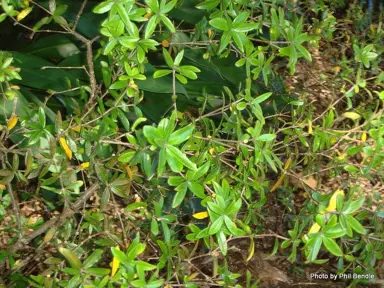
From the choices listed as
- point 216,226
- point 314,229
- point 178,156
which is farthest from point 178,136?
point 314,229

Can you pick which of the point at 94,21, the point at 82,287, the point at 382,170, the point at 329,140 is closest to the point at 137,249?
the point at 82,287

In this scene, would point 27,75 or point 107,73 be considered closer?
point 107,73

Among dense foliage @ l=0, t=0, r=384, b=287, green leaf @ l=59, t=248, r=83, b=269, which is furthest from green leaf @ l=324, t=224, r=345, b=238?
green leaf @ l=59, t=248, r=83, b=269

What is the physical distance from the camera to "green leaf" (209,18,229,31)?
751 millimetres

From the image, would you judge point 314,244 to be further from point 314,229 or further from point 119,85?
point 119,85

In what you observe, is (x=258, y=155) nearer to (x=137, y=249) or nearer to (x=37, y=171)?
(x=137, y=249)

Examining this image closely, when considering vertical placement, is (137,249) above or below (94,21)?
below

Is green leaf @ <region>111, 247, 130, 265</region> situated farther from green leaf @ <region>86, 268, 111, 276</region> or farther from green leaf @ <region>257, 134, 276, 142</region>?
green leaf @ <region>257, 134, 276, 142</region>

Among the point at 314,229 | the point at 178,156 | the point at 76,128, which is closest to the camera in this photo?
the point at 178,156

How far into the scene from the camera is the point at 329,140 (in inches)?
36.8

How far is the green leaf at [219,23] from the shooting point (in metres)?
0.75

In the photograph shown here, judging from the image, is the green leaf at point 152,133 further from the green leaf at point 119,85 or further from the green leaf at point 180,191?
the green leaf at point 119,85

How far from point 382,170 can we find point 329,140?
0.66 ft

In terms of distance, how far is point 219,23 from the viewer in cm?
76
